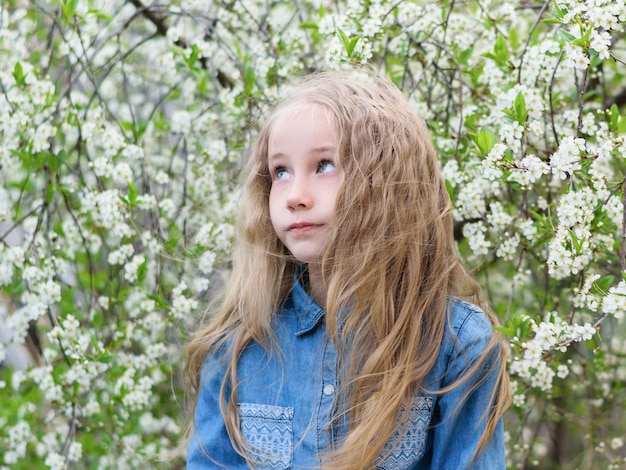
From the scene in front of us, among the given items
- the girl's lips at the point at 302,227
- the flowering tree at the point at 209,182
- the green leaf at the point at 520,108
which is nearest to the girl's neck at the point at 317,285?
the girl's lips at the point at 302,227

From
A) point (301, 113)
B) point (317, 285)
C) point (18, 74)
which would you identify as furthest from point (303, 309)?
point (18, 74)

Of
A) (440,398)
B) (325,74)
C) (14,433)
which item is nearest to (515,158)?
(325,74)

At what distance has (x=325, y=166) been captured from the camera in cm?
141

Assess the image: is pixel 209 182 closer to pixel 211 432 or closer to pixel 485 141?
pixel 211 432

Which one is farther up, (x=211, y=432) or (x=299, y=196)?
(x=299, y=196)

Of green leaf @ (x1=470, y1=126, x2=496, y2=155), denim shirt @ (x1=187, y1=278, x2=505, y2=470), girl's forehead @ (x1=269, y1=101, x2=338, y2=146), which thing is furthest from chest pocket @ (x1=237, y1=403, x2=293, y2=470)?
green leaf @ (x1=470, y1=126, x2=496, y2=155)

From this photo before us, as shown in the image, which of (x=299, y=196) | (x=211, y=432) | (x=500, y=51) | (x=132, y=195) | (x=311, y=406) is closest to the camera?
(x=299, y=196)

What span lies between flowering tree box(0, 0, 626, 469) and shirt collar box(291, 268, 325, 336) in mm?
374

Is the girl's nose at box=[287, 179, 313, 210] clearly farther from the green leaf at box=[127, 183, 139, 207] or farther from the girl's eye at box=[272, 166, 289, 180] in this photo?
the green leaf at box=[127, 183, 139, 207]

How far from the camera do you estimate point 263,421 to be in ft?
5.02

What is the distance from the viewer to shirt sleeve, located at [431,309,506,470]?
4.53ft

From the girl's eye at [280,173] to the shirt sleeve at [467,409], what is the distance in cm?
44

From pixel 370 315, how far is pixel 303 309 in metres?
0.20

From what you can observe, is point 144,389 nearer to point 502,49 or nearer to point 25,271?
point 25,271
